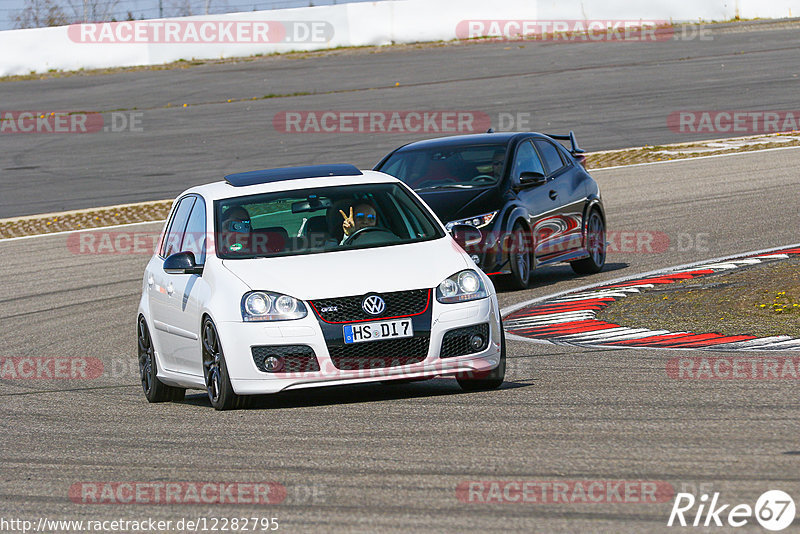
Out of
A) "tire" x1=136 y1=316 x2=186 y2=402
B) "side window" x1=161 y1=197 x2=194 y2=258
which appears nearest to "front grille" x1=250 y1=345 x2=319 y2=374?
"tire" x1=136 y1=316 x2=186 y2=402

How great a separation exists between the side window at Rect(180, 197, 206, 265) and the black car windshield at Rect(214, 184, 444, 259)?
14 centimetres

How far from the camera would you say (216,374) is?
898 centimetres

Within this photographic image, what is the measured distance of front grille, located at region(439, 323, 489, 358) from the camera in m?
8.65

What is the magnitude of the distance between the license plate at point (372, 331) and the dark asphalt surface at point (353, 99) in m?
17.9

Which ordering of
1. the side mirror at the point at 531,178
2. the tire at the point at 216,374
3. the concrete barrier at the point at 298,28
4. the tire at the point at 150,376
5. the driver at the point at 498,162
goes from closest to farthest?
1. the tire at the point at 216,374
2. the tire at the point at 150,376
3. the side mirror at the point at 531,178
4. the driver at the point at 498,162
5. the concrete barrier at the point at 298,28

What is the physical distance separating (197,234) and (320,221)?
90 cm

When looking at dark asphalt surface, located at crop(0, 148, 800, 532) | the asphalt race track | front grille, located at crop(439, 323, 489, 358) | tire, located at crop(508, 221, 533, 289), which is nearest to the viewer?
dark asphalt surface, located at crop(0, 148, 800, 532)

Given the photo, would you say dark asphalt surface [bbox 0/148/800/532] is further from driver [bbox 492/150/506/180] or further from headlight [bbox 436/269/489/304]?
driver [bbox 492/150/506/180]

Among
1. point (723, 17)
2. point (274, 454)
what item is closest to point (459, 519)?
point (274, 454)

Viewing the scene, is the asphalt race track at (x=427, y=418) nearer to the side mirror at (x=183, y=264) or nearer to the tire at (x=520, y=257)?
the tire at (x=520, y=257)

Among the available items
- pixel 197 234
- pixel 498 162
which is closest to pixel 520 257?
pixel 498 162

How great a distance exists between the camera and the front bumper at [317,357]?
847cm

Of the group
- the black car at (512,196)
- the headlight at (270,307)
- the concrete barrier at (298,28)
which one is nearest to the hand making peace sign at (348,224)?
the headlight at (270,307)

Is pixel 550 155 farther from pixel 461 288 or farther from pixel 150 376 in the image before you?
pixel 461 288
